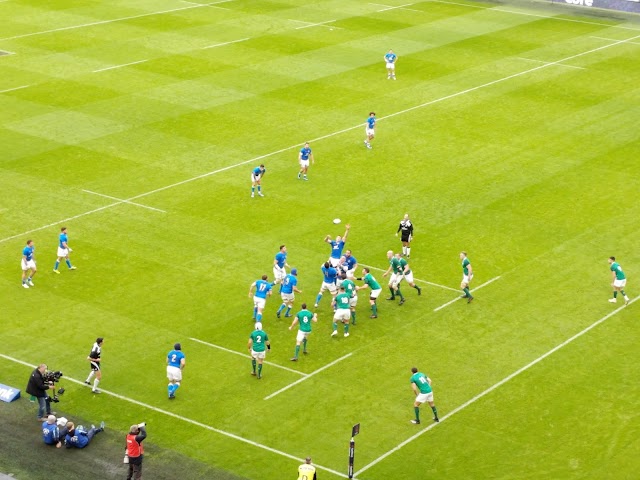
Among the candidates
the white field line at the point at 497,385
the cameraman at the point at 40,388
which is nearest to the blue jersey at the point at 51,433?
the cameraman at the point at 40,388

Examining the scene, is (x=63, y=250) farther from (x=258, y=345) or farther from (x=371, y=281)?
(x=371, y=281)

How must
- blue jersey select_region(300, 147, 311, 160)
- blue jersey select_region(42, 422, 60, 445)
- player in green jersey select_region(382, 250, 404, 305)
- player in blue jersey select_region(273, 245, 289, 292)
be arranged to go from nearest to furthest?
blue jersey select_region(42, 422, 60, 445) → player in green jersey select_region(382, 250, 404, 305) → player in blue jersey select_region(273, 245, 289, 292) → blue jersey select_region(300, 147, 311, 160)

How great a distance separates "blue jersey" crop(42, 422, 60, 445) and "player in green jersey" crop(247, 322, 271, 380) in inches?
257

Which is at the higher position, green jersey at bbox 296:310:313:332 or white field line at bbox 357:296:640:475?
green jersey at bbox 296:310:313:332

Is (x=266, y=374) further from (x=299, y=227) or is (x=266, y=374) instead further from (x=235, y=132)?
(x=235, y=132)

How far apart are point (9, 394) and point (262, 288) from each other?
9158mm

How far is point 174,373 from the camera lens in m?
35.0

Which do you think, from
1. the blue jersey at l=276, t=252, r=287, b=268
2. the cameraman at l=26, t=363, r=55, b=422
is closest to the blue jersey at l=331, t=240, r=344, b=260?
the blue jersey at l=276, t=252, r=287, b=268

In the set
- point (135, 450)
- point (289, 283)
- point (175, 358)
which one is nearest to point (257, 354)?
point (175, 358)

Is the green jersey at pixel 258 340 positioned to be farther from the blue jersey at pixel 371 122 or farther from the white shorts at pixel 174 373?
the blue jersey at pixel 371 122

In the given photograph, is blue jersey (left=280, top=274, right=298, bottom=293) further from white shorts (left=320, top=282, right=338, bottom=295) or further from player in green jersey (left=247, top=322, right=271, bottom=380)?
player in green jersey (left=247, top=322, right=271, bottom=380)

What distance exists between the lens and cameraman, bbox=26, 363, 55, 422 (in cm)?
3366

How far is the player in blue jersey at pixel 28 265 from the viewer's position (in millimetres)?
42000

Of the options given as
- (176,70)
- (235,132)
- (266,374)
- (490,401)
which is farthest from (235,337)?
(176,70)
